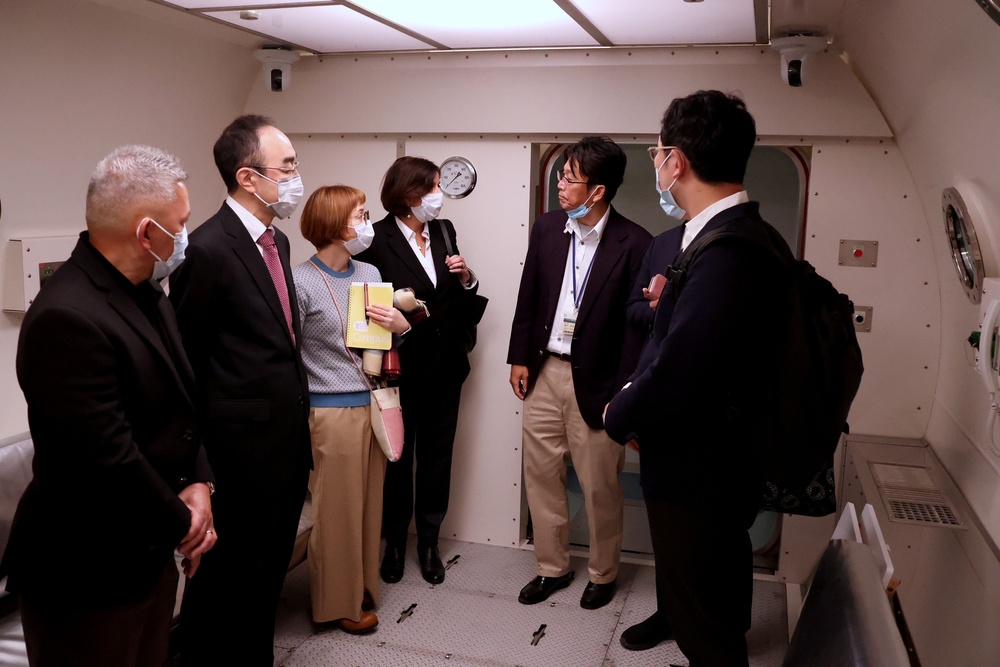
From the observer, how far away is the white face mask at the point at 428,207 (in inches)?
159

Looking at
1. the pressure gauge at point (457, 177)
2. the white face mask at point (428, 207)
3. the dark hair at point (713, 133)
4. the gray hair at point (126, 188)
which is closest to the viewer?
the gray hair at point (126, 188)

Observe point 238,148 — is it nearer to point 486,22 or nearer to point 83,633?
point 486,22

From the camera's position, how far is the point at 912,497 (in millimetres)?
2967

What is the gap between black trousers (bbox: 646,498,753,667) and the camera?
2.52 metres

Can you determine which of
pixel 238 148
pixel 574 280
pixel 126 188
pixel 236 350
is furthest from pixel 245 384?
pixel 574 280

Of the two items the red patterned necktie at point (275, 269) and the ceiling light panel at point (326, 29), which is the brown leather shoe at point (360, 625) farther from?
the ceiling light panel at point (326, 29)

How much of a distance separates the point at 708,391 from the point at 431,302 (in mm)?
1964

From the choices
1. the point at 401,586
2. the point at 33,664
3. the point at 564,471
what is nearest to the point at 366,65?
the point at 564,471

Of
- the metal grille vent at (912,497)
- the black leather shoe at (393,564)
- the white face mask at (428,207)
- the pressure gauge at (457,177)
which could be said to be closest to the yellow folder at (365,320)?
the white face mask at (428,207)

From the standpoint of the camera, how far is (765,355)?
237cm

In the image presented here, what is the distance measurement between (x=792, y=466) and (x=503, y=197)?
8.30ft

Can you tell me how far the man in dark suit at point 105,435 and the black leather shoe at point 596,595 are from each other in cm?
223

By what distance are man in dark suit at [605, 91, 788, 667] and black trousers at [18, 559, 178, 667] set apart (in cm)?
140

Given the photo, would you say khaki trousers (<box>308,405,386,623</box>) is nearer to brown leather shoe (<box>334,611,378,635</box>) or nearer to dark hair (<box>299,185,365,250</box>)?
brown leather shoe (<box>334,611,378,635</box>)
